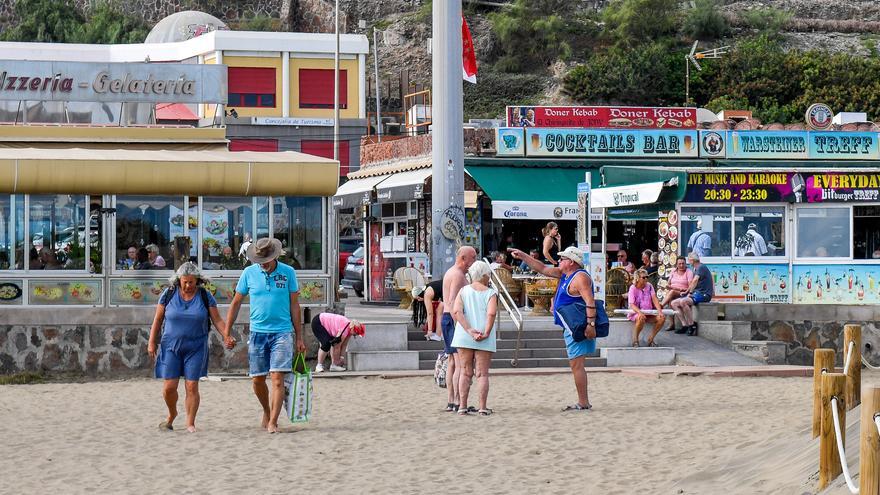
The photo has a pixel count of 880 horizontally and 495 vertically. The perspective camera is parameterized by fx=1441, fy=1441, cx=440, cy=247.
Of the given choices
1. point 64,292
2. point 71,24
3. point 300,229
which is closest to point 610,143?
point 300,229

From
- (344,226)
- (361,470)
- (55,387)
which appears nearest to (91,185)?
(55,387)

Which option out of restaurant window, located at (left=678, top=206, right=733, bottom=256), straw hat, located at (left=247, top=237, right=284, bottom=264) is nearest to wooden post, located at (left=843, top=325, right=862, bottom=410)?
straw hat, located at (left=247, top=237, right=284, bottom=264)

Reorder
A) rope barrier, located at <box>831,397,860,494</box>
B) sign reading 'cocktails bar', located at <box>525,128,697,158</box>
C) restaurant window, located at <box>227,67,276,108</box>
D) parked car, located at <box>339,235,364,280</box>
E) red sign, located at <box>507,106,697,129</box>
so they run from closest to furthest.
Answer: rope barrier, located at <box>831,397,860,494</box>
sign reading 'cocktails bar', located at <box>525,128,697,158</box>
red sign, located at <box>507,106,697,129</box>
parked car, located at <box>339,235,364,280</box>
restaurant window, located at <box>227,67,276,108</box>

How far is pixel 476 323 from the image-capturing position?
13727mm

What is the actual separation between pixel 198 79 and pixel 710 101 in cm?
3860

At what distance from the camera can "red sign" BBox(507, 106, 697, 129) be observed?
105ft

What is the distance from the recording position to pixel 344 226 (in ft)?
166

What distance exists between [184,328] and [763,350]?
37.2ft

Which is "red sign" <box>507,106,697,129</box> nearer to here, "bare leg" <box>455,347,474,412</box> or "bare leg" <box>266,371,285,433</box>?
"bare leg" <box>455,347,474,412</box>

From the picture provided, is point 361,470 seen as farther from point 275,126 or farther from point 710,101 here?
point 710,101

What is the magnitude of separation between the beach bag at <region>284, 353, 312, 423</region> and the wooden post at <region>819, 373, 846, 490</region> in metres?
5.47

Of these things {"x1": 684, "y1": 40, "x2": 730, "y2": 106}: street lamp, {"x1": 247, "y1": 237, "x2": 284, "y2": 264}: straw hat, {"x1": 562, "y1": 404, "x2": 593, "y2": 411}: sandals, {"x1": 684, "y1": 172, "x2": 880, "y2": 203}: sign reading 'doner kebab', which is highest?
{"x1": 684, "y1": 40, "x2": 730, "y2": 106}: street lamp

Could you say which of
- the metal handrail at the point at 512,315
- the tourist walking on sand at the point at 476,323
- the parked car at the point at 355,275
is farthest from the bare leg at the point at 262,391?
the parked car at the point at 355,275

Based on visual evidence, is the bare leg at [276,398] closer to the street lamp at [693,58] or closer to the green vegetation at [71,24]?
the street lamp at [693,58]
